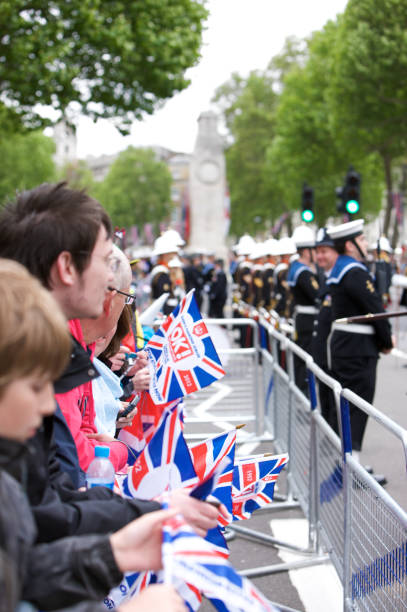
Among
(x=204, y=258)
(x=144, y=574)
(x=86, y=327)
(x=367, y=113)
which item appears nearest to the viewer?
(x=144, y=574)

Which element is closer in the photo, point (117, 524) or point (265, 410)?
point (117, 524)

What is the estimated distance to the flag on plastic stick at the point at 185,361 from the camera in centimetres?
250

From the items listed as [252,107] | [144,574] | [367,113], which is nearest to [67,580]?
[144,574]

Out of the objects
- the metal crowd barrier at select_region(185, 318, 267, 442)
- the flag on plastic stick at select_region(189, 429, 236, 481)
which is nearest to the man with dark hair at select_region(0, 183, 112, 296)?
the flag on plastic stick at select_region(189, 429, 236, 481)

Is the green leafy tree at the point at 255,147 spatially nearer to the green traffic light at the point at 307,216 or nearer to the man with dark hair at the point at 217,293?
the man with dark hair at the point at 217,293

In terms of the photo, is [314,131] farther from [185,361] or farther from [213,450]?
[213,450]

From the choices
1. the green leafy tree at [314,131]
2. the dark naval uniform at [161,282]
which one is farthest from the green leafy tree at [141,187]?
the dark naval uniform at [161,282]

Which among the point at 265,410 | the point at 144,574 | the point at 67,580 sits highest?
the point at 67,580

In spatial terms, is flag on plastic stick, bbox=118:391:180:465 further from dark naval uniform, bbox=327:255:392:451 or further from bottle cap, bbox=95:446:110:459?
dark naval uniform, bbox=327:255:392:451

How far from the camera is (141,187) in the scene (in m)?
85.1

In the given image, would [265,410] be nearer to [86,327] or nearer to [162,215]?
[86,327]

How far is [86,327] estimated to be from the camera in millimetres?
2736

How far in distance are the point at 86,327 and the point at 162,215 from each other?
83021mm

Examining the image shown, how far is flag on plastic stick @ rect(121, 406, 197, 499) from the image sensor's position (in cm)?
195
